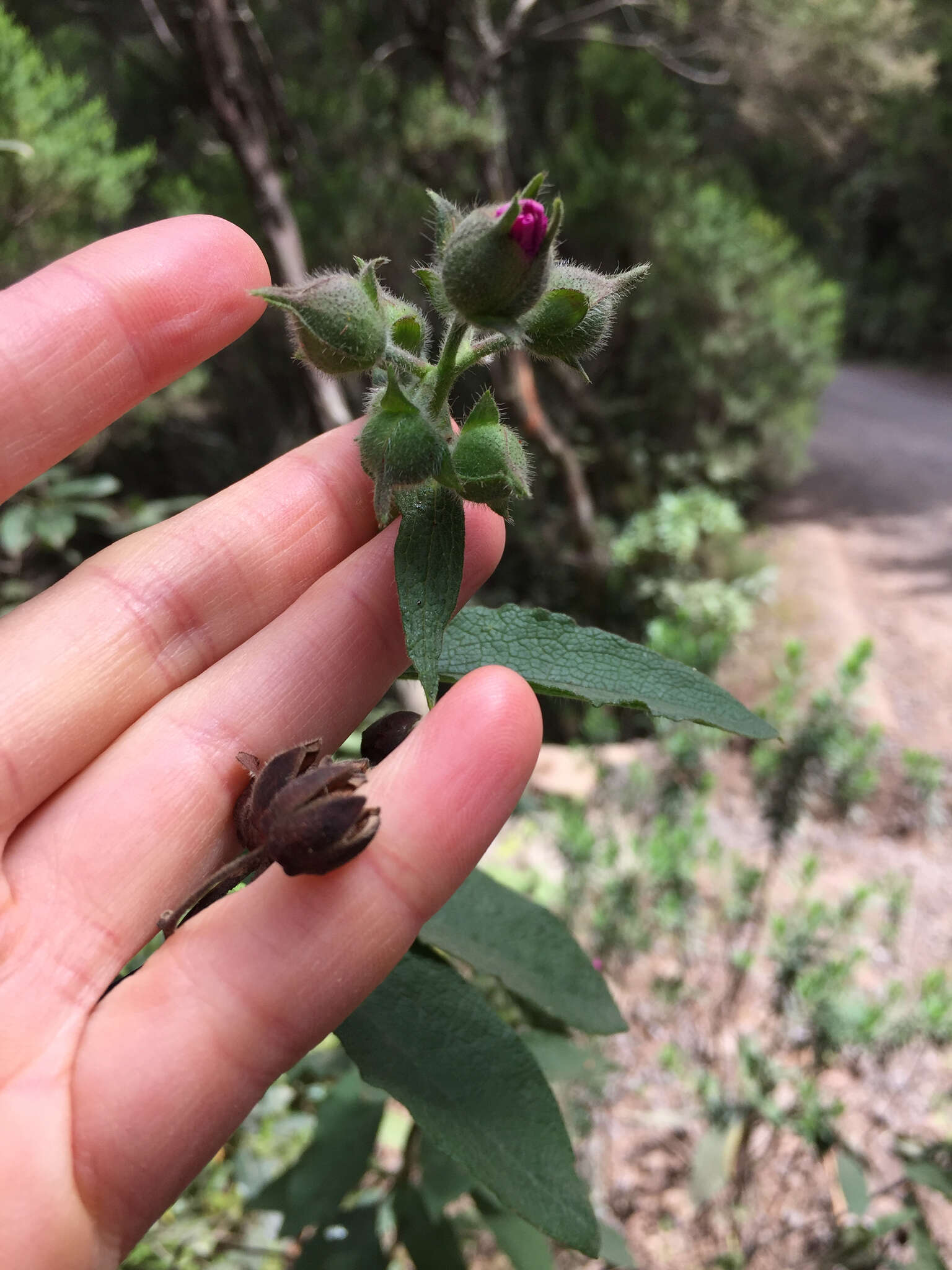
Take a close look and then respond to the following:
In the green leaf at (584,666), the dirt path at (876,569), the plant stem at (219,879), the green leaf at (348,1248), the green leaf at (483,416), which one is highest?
the green leaf at (483,416)

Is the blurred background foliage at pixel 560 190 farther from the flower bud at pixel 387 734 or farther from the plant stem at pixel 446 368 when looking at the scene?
the plant stem at pixel 446 368

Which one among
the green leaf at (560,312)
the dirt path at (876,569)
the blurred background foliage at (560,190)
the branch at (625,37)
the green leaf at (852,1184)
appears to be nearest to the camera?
the green leaf at (560,312)

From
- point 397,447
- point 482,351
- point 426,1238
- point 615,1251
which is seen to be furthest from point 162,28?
point 615,1251

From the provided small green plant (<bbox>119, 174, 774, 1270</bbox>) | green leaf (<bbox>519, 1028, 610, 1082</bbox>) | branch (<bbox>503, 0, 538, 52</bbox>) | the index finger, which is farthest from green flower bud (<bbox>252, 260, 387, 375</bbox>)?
branch (<bbox>503, 0, 538, 52</bbox>)

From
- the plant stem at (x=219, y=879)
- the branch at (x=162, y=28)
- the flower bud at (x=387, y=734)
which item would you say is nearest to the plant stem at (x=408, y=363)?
the flower bud at (x=387, y=734)

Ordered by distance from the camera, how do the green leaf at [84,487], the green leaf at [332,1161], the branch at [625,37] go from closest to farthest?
the green leaf at [332,1161] < the green leaf at [84,487] < the branch at [625,37]
